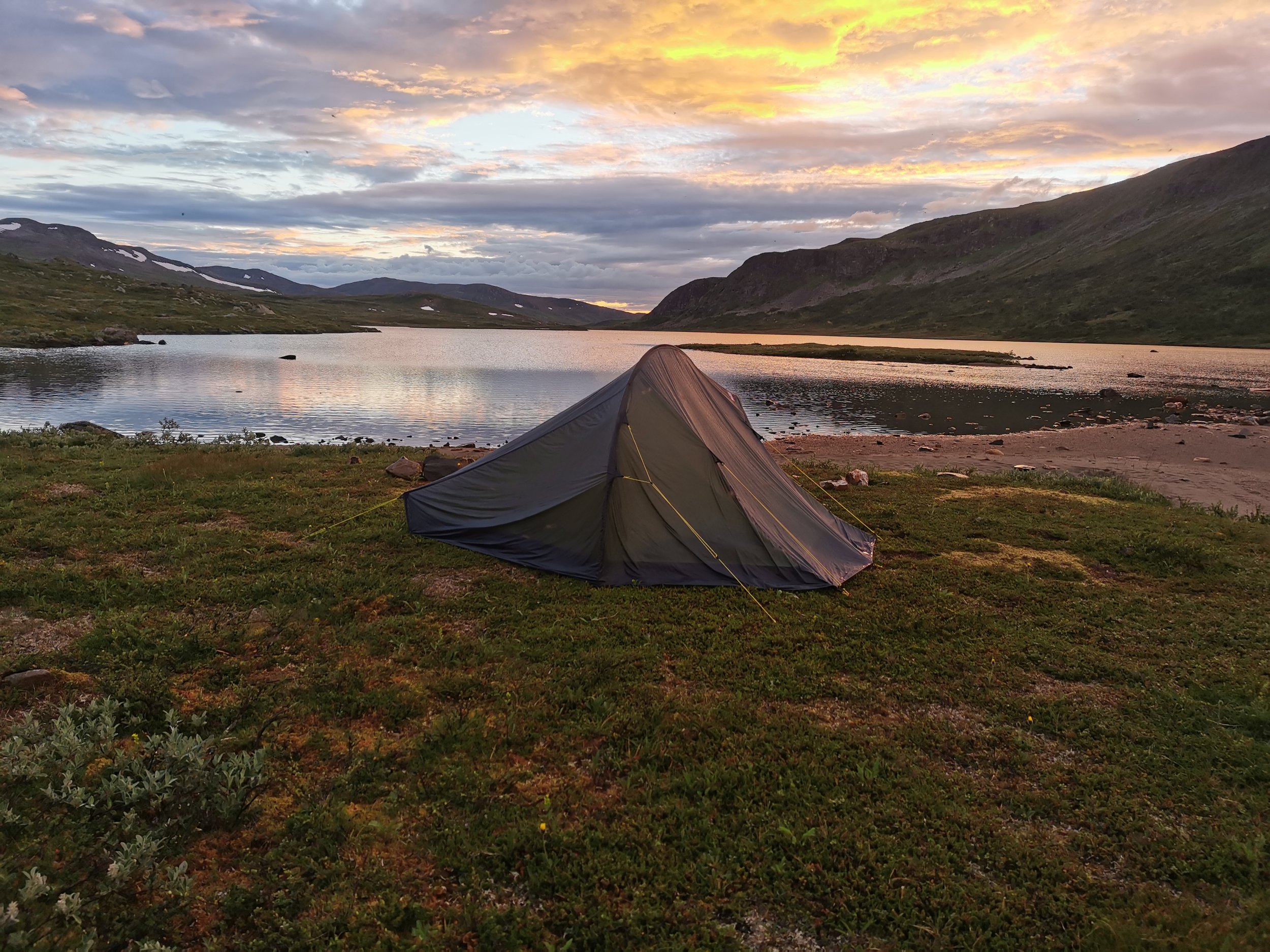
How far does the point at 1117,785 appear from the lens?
6.33 metres

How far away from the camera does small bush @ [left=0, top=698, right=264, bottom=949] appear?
4.38 m

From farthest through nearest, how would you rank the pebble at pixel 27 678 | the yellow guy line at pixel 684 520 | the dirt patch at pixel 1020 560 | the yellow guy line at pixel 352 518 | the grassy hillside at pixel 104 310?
the grassy hillside at pixel 104 310 → the yellow guy line at pixel 352 518 → the dirt patch at pixel 1020 560 → the yellow guy line at pixel 684 520 → the pebble at pixel 27 678

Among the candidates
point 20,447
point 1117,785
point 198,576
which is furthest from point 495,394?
point 1117,785

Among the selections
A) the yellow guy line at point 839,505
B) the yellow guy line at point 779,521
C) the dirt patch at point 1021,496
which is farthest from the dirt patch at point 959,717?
the dirt patch at point 1021,496

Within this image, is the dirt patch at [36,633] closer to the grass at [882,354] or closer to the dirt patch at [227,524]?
the dirt patch at [227,524]

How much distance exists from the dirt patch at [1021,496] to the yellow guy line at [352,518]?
564 inches

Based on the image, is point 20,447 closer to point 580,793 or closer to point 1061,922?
point 580,793

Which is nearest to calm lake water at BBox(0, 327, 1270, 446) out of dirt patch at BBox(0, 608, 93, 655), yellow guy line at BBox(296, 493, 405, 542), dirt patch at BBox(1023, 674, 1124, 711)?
yellow guy line at BBox(296, 493, 405, 542)

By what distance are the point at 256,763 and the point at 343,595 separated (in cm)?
436

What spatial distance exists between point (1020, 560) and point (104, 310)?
140 meters

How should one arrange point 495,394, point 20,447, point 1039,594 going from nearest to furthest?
point 1039,594 < point 20,447 < point 495,394

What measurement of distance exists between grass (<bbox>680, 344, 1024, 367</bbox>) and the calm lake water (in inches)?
303

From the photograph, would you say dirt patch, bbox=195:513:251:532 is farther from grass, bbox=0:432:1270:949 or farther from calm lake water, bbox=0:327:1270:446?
calm lake water, bbox=0:327:1270:446

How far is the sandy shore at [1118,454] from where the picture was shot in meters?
22.8
